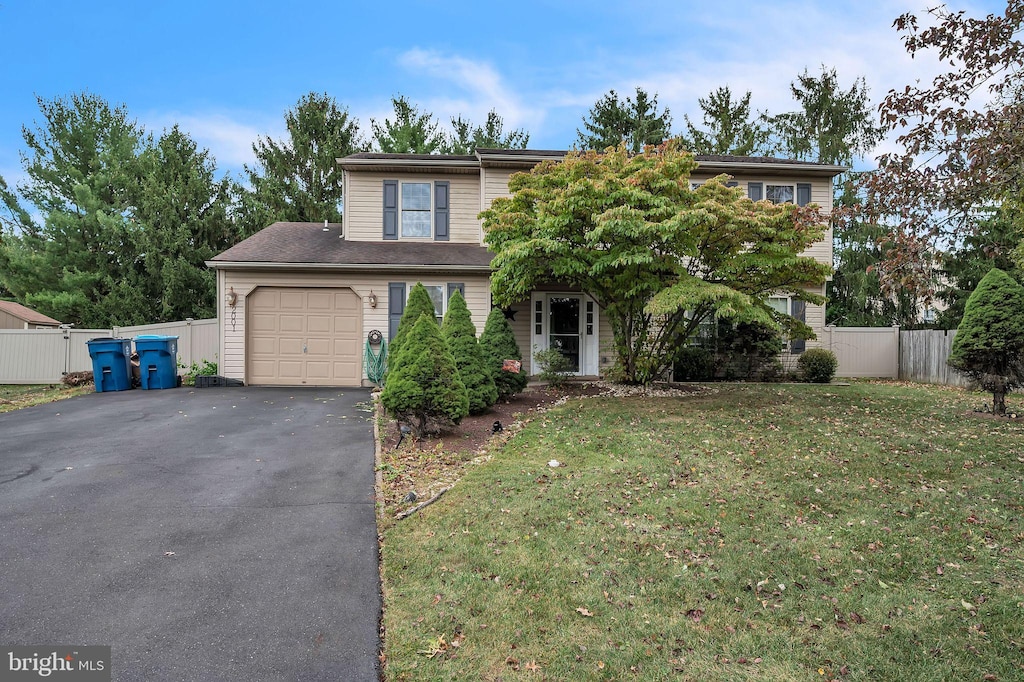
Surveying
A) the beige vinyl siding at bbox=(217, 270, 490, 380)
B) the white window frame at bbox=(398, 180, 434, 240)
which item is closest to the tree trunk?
the beige vinyl siding at bbox=(217, 270, 490, 380)

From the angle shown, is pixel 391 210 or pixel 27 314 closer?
pixel 391 210

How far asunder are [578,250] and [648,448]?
4339 millimetres

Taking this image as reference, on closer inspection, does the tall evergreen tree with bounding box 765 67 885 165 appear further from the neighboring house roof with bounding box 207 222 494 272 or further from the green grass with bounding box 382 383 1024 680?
the green grass with bounding box 382 383 1024 680

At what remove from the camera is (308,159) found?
24109 mm

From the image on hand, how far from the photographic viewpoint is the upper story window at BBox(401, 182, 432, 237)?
13.9 meters

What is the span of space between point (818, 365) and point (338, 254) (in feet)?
40.4

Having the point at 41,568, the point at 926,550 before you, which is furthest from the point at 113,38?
the point at 926,550

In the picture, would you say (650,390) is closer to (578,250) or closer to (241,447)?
(578,250)

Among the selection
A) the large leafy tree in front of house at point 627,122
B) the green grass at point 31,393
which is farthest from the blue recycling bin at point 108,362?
the large leafy tree in front of house at point 627,122

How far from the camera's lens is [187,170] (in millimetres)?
21547

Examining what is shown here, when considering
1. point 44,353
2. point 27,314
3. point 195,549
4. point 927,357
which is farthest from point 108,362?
point 927,357

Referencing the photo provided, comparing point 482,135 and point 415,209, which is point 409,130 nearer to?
point 482,135

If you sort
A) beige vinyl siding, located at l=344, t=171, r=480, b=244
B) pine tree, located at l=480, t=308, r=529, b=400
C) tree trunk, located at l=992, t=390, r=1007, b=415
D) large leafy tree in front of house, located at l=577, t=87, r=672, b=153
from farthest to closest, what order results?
large leafy tree in front of house, located at l=577, t=87, r=672, b=153, beige vinyl siding, located at l=344, t=171, r=480, b=244, pine tree, located at l=480, t=308, r=529, b=400, tree trunk, located at l=992, t=390, r=1007, b=415

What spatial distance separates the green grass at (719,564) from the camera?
2.82 metres
